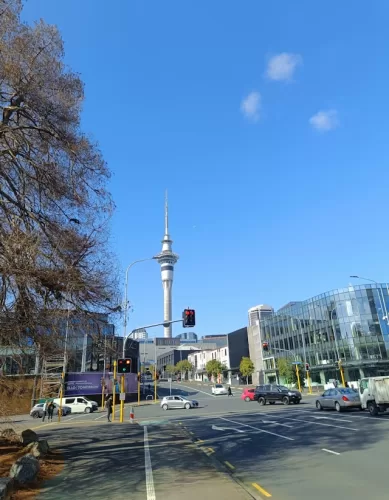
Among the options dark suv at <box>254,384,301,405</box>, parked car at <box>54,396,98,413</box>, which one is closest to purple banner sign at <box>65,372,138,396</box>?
parked car at <box>54,396,98,413</box>

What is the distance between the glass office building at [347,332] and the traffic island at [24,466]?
54328 millimetres

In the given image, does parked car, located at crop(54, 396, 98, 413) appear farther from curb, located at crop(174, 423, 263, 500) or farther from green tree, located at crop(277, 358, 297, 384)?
green tree, located at crop(277, 358, 297, 384)

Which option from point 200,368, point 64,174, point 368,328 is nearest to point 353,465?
point 64,174

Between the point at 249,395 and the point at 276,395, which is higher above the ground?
the point at 249,395

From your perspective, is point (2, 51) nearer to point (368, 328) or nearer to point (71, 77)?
point (71, 77)

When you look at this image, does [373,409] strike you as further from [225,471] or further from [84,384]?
[84,384]

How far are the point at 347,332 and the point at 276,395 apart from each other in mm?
32178

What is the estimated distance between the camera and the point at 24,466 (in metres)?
9.31

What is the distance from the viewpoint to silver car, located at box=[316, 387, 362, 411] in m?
25.4

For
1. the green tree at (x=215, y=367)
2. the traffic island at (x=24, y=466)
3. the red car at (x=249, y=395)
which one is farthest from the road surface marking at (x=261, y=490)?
the green tree at (x=215, y=367)

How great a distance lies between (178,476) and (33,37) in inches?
500

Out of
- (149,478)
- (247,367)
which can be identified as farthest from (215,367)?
(149,478)

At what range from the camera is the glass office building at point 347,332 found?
211 feet

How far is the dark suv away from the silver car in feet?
31.3
